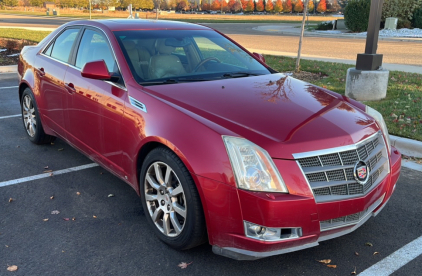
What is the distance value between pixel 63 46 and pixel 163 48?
59.6 inches

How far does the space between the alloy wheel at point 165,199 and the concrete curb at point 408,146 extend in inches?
145

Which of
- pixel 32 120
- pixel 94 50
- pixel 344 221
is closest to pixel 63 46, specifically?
pixel 94 50

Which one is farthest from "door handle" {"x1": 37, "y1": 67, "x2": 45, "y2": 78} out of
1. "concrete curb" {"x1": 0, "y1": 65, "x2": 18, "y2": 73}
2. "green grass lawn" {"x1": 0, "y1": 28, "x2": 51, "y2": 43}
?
"green grass lawn" {"x1": 0, "y1": 28, "x2": 51, "y2": 43}

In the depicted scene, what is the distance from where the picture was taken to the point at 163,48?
4.09m

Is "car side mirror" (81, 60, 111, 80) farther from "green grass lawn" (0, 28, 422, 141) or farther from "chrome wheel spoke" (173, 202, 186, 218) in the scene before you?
"green grass lawn" (0, 28, 422, 141)

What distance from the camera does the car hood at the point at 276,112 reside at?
9.19 feet

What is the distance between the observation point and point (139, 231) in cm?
352

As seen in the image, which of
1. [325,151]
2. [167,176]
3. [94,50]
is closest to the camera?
[325,151]

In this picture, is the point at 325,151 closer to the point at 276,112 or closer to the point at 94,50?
the point at 276,112

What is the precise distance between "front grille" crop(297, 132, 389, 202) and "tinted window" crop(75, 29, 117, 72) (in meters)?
2.08

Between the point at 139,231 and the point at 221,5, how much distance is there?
327 feet

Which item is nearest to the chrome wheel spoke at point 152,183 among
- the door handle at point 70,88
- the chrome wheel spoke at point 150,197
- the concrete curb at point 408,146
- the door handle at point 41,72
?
the chrome wheel spoke at point 150,197

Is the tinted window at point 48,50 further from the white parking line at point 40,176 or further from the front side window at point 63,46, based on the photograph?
the white parking line at point 40,176

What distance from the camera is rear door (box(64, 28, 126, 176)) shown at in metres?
3.70
